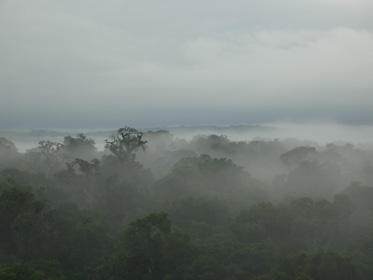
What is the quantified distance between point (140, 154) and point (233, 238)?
71.4m

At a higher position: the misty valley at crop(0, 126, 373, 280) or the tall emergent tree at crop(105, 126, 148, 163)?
the tall emergent tree at crop(105, 126, 148, 163)

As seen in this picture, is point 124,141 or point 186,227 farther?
point 124,141

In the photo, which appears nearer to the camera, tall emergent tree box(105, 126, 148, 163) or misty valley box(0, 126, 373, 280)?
misty valley box(0, 126, 373, 280)

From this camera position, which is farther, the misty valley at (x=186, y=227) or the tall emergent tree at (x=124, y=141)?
the tall emergent tree at (x=124, y=141)

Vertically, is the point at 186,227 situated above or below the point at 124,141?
below

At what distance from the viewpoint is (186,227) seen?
3659 cm

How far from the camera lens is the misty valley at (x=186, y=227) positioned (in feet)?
79.1

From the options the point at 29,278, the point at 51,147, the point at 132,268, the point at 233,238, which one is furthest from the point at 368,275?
the point at 51,147

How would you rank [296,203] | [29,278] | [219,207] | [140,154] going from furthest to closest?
[140,154] < [219,207] < [296,203] < [29,278]

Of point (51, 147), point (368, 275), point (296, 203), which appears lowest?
point (368, 275)

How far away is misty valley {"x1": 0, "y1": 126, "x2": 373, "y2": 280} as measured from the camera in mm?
24109

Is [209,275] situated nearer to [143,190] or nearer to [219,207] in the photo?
[219,207]

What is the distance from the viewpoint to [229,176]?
183 feet

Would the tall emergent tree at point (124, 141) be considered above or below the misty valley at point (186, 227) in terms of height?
above
